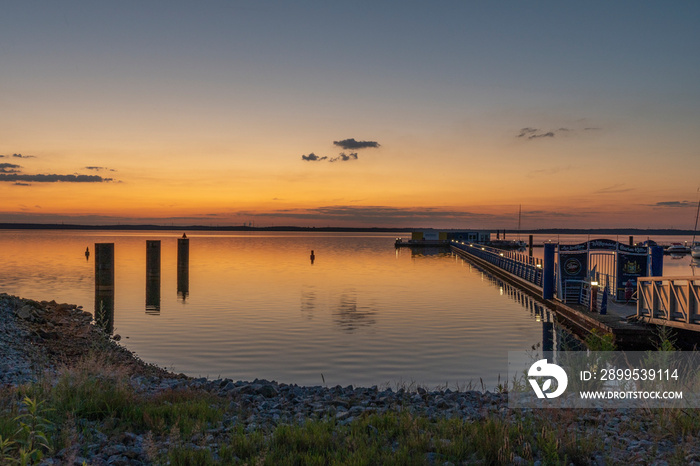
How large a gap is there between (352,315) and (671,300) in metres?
15.8

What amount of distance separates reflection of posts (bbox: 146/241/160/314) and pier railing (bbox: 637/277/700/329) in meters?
23.2

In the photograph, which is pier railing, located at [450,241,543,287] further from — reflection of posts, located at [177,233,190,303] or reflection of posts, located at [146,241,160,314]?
reflection of posts, located at [146,241,160,314]

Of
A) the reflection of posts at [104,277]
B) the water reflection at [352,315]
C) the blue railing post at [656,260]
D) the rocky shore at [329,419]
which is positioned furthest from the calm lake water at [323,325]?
the blue railing post at [656,260]

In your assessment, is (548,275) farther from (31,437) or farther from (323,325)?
(31,437)

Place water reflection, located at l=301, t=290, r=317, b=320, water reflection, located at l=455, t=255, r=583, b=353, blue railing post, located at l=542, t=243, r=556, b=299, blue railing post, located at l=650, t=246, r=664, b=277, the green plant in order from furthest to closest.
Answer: water reflection, located at l=301, t=290, r=317, b=320
blue railing post, located at l=542, t=243, r=556, b=299
blue railing post, located at l=650, t=246, r=664, b=277
water reflection, located at l=455, t=255, r=583, b=353
the green plant

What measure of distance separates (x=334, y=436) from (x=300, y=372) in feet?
30.8

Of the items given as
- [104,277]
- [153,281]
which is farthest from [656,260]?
[153,281]

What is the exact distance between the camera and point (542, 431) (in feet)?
24.0

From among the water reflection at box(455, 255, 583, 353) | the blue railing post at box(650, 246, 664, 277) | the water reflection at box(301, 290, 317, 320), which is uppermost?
the blue railing post at box(650, 246, 664, 277)

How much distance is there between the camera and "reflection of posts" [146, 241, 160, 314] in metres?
30.6

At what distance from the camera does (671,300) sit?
15695mm

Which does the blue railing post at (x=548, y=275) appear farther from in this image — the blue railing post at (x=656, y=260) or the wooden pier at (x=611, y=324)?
the blue railing post at (x=656, y=260)

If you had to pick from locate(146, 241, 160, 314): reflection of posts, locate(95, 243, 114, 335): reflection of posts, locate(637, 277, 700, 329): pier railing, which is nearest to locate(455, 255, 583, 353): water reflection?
locate(637, 277, 700, 329): pier railing

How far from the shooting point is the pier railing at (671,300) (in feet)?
48.7
